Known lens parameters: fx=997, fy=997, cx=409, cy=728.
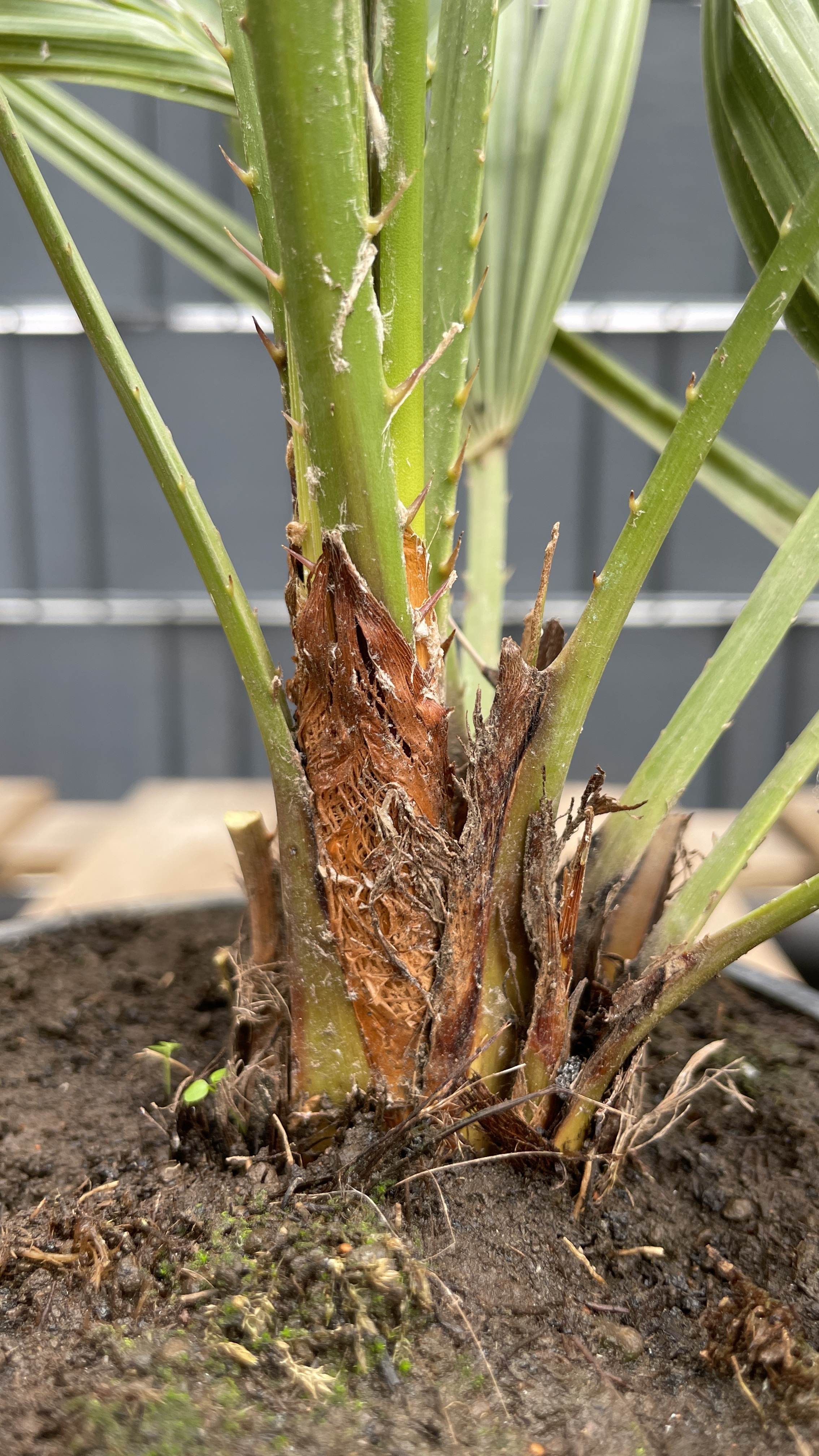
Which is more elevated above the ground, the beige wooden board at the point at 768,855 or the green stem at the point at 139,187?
the green stem at the point at 139,187

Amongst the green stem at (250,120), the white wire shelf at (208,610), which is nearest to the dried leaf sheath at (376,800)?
the green stem at (250,120)

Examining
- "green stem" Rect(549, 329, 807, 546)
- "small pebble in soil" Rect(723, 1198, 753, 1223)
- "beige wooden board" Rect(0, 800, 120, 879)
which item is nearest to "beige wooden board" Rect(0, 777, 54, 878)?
"beige wooden board" Rect(0, 800, 120, 879)

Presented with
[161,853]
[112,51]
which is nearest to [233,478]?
[161,853]

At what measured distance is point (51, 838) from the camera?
1.29 m

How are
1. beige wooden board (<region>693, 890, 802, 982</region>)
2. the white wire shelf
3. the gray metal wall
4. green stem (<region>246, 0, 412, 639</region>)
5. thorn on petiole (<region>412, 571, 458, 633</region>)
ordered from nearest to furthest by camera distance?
green stem (<region>246, 0, 412, 639</region>) < thorn on petiole (<region>412, 571, 458, 633</region>) < beige wooden board (<region>693, 890, 802, 982</region>) < the gray metal wall < the white wire shelf

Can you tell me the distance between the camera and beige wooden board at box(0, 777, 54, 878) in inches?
47.9

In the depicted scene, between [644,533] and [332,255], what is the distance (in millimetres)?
159

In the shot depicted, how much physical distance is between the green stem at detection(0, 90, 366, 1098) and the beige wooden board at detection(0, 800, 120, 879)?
0.87 meters

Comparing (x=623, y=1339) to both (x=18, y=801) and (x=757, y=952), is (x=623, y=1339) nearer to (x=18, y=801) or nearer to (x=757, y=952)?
(x=757, y=952)

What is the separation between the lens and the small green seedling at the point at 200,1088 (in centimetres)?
43

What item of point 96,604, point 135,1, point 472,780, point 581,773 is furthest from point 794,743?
point 96,604

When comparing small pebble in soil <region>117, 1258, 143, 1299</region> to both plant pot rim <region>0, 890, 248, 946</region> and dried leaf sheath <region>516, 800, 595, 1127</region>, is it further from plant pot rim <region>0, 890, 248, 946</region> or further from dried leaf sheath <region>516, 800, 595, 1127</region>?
plant pot rim <region>0, 890, 248, 946</region>

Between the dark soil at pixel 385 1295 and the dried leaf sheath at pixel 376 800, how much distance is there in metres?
0.08

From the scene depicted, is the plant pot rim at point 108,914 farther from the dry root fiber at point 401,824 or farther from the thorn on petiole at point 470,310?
the thorn on petiole at point 470,310
